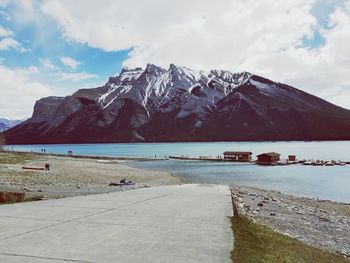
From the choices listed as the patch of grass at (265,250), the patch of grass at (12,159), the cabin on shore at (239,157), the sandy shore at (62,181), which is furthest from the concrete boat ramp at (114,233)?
the cabin on shore at (239,157)

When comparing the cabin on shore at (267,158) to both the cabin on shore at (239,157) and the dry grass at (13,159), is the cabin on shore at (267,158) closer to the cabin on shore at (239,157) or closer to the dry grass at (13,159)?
the cabin on shore at (239,157)

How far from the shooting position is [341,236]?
19.2 meters

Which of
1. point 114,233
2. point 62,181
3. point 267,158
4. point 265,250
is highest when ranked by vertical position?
point 267,158

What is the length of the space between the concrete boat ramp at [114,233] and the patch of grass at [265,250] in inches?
13.6

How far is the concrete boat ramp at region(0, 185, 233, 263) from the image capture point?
9547mm

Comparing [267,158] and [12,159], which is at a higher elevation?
[267,158]

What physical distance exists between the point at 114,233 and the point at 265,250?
455 centimetres

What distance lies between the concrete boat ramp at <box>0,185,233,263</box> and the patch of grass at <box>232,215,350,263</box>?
0.35 m

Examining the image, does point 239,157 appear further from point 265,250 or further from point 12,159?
point 265,250

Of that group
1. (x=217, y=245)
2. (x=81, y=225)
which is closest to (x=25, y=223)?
(x=81, y=225)

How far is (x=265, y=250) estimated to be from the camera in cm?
1084

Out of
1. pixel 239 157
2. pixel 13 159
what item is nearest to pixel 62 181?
pixel 13 159

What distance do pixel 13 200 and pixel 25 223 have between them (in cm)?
745

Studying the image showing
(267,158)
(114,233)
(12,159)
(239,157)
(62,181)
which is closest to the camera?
(114,233)
